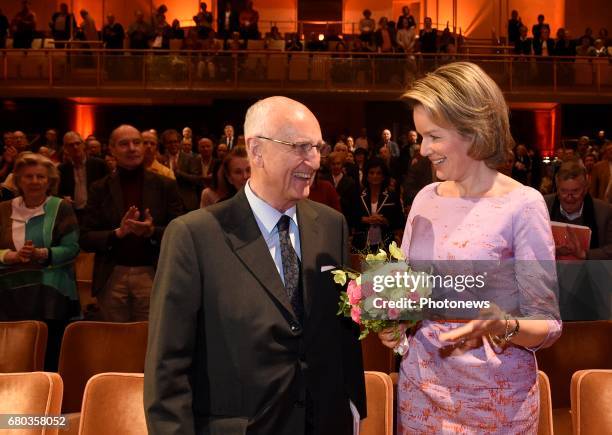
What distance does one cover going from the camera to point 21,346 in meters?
3.34

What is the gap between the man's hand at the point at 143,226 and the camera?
13.6 feet

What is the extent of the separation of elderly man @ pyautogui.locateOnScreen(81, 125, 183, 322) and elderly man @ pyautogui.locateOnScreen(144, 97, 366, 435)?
2232 millimetres

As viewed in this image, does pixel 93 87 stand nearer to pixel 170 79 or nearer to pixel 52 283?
pixel 170 79

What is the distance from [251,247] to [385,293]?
0.34 m

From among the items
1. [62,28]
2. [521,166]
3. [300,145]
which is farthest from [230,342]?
[62,28]

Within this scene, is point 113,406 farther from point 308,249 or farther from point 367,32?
point 367,32

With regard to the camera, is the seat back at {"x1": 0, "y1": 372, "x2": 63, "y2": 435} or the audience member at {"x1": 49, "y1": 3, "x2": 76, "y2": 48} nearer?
the seat back at {"x1": 0, "y1": 372, "x2": 63, "y2": 435}

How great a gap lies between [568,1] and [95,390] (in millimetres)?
20845

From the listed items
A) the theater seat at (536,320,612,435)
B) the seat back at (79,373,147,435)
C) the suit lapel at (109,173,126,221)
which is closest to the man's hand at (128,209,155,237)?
the suit lapel at (109,173,126,221)

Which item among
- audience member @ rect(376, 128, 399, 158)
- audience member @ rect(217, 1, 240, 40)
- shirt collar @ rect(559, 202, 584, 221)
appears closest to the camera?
shirt collar @ rect(559, 202, 584, 221)

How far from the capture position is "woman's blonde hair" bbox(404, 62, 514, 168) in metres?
1.95

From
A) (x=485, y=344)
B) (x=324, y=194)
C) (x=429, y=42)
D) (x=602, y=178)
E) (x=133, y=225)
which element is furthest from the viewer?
(x=429, y=42)

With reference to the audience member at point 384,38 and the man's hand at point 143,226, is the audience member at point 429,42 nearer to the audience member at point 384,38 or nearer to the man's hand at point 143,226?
the audience member at point 384,38

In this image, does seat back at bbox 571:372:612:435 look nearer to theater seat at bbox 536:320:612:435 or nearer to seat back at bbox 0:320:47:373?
theater seat at bbox 536:320:612:435
